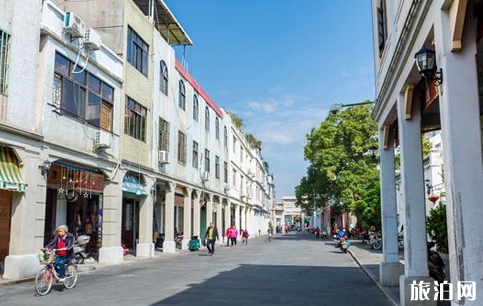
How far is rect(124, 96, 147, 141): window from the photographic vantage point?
68.8 feet

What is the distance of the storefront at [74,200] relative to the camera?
1696 centimetres

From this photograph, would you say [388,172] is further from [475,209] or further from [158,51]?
[158,51]

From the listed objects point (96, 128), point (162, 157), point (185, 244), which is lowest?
point (185, 244)

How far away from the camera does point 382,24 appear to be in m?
11.9

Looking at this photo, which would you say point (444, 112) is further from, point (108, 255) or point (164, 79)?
point (164, 79)

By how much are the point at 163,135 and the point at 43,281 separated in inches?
587

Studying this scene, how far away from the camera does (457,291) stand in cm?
542

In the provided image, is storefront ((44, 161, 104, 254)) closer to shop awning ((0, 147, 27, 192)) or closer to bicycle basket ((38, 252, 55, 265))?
shop awning ((0, 147, 27, 192))

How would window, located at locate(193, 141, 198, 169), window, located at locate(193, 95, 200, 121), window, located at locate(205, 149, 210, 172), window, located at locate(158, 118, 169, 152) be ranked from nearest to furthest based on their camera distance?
1. window, located at locate(158, 118, 169, 152)
2. window, located at locate(193, 141, 198, 169)
3. window, located at locate(193, 95, 200, 121)
4. window, located at locate(205, 149, 210, 172)

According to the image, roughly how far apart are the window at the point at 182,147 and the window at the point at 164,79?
343 centimetres

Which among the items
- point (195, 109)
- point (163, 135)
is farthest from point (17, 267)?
point (195, 109)

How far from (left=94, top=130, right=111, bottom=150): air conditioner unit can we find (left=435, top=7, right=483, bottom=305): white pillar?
14.3 meters

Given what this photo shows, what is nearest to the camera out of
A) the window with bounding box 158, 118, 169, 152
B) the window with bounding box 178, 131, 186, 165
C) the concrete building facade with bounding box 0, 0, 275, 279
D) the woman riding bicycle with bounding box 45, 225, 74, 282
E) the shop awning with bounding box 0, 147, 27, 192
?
the woman riding bicycle with bounding box 45, 225, 74, 282

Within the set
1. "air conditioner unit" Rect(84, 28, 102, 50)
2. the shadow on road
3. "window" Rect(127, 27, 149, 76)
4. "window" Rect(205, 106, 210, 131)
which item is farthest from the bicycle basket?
"window" Rect(205, 106, 210, 131)
